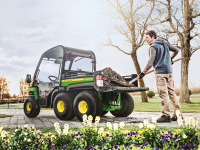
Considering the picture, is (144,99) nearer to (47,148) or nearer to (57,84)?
(57,84)

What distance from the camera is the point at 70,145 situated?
3.75 metres

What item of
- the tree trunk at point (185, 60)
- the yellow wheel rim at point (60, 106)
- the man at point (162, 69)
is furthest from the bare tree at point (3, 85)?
the man at point (162, 69)

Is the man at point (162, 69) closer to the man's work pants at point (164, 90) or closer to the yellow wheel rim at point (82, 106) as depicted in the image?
the man's work pants at point (164, 90)

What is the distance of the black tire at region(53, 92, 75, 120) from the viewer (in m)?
7.57

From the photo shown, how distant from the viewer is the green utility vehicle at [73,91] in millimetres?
6848

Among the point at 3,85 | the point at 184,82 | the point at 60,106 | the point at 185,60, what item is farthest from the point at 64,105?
the point at 3,85

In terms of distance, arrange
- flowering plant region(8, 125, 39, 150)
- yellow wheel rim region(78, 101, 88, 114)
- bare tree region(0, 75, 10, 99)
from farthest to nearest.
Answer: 1. bare tree region(0, 75, 10, 99)
2. yellow wheel rim region(78, 101, 88, 114)
3. flowering plant region(8, 125, 39, 150)

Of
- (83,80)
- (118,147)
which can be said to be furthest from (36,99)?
(118,147)

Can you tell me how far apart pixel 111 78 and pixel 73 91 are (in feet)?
4.80

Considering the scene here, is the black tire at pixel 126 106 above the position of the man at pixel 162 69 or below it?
below

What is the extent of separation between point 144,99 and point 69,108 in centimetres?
1186

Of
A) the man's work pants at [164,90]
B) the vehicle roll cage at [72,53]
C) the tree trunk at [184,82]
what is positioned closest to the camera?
the man's work pants at [164,90]

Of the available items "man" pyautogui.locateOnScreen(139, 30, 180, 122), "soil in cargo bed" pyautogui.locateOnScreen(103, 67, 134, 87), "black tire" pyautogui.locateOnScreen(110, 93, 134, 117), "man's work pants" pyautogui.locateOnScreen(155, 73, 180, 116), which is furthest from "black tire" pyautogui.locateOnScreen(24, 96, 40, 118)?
"man's work pants" pyautogui.locateOnScreen(155, 73, 180, 116)

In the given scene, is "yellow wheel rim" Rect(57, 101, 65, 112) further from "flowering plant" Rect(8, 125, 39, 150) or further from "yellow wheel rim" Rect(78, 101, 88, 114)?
"flowering plant" Rect(8, 125, 39, 150)
